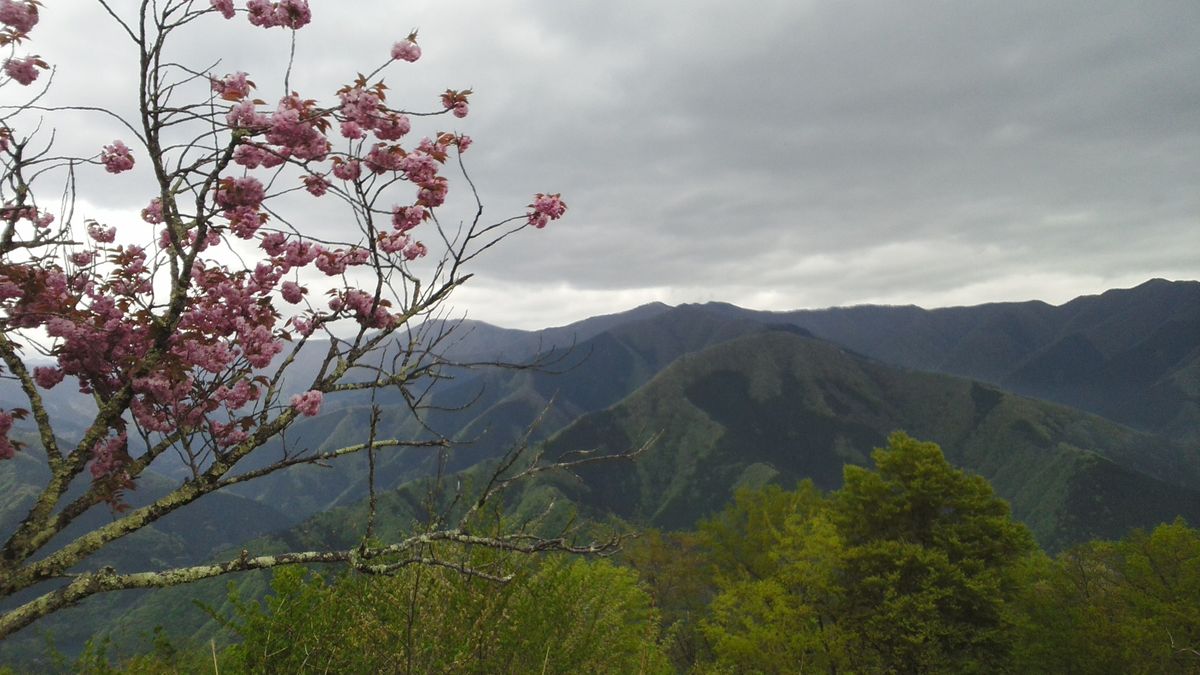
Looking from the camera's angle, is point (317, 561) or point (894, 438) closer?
point (317, 561)

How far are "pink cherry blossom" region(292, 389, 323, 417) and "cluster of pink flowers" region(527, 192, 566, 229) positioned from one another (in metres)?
3.15

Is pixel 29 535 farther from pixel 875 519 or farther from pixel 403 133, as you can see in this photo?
pixel 875 519

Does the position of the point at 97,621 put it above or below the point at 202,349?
below

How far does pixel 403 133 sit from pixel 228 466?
384 centimetres

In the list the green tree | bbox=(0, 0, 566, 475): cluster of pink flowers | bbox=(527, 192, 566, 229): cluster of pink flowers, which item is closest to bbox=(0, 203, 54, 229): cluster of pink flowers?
bbox=(0, 0, 566, 475): cluster of pink flowers

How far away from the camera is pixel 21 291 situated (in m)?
5.20

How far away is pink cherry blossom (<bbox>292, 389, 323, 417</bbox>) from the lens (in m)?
5.79

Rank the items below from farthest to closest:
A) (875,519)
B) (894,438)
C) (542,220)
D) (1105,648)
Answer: (894,438) → (875,519) → (1105,648) → (542,220)

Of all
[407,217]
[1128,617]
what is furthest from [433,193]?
[1128,617]

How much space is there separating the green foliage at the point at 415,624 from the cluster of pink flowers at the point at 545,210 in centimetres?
407

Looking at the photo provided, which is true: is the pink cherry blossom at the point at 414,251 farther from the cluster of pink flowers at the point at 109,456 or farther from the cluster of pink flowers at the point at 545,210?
the cluster of pink flowers at the point at 109,456

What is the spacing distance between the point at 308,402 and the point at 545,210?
3.48 metres

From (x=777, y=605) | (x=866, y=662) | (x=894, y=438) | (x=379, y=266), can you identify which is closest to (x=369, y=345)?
(x=379, y=266)

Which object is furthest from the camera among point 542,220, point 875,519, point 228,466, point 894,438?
point 894,438
